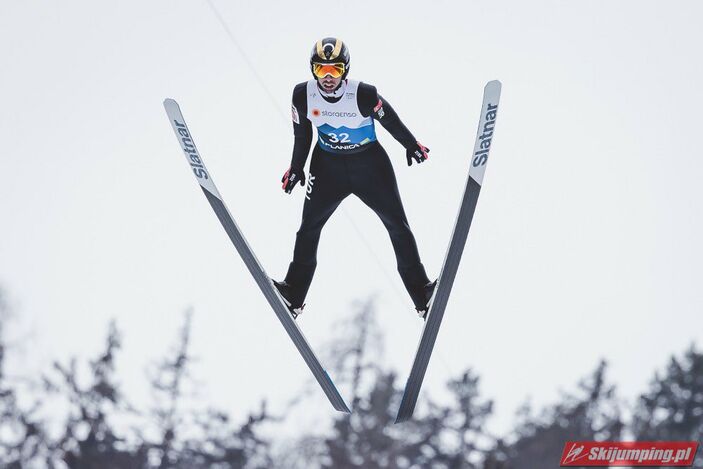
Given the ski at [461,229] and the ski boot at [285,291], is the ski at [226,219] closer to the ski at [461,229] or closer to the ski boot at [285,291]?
the ski boot at [285,291]

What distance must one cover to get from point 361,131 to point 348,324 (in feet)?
82.1

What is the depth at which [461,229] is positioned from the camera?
9016 millimetres

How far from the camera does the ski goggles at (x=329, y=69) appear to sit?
8.57 metres

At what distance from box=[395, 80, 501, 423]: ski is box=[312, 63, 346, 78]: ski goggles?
1.29 meters

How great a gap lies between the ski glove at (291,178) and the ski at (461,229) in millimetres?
1587

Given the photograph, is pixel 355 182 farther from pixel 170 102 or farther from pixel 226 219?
pixel 170 102

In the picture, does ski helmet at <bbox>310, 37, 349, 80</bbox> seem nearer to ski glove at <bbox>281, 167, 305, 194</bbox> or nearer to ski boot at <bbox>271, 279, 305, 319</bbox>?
ski glove at <bbox>281, 167, 305, 194</bbox>

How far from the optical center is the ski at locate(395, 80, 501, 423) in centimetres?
873

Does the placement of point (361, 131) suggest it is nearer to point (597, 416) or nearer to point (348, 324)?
point (348, 324)

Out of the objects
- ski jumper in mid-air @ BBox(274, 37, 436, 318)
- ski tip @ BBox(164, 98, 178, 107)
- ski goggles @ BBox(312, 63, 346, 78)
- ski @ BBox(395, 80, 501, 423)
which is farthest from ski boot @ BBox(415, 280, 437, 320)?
ski tip @ BBox(164, 98, 178, 107)

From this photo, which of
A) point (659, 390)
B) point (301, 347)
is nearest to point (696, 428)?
point (659, 390)

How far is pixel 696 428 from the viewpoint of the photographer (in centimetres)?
4381

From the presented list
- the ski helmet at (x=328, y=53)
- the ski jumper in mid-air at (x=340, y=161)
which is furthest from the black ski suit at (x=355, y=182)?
the ski helmet at (x=328, y=53)

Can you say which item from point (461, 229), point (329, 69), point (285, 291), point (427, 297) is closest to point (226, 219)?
point (285, 291)
